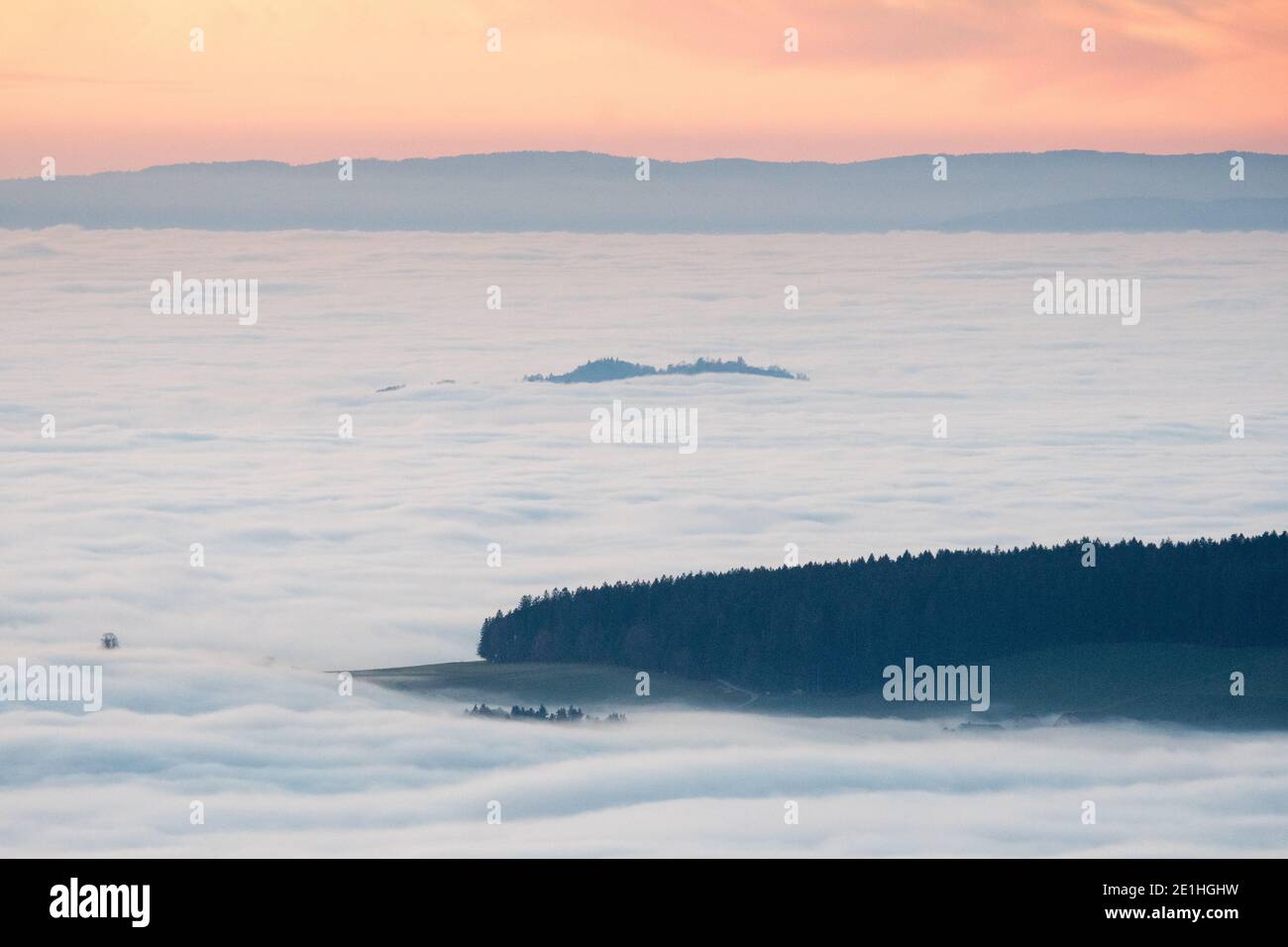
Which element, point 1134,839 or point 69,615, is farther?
point 69,615

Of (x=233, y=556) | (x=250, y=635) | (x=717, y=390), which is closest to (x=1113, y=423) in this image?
(x=717, y=390)

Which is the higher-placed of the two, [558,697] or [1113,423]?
[1113,423]

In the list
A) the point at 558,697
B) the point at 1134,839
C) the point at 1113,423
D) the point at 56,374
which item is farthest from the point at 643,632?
the point at 56,374

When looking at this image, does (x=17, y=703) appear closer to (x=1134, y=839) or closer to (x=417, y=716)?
(x=417, y=716)

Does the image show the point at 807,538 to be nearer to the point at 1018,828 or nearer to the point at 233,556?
the point at 233,556

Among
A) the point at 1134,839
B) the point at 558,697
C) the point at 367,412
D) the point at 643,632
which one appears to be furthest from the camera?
the point at 367,412

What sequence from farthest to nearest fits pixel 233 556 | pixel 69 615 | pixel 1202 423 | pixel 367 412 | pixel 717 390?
pixel 717 390 → pixel 367 412 → pixel 1202 423 → pixel 233 556 → pixel 69 615

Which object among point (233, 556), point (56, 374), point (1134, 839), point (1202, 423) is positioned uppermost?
point (56, 374)
